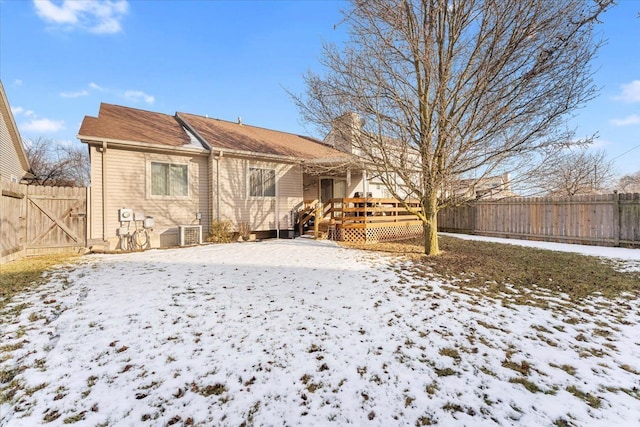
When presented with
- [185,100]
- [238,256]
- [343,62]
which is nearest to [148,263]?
[238,256]

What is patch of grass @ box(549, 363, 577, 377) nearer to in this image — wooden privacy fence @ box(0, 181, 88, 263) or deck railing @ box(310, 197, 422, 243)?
deck railing @ box(310, 197, 422, 243)

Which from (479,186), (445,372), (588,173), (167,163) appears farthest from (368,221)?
(588,173)

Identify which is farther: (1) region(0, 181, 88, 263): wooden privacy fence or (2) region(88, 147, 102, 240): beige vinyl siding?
(2) region(88, 147, 102, 240): beige vinyl siding

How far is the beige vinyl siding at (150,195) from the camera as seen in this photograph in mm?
9305

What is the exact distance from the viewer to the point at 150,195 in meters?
9.94

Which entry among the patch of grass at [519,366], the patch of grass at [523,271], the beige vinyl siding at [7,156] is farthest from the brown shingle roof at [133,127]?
the patch of grass at [519,366]

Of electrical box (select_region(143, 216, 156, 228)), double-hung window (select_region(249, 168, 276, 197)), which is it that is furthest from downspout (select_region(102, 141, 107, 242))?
double-hung window (select_region(249, 168, 276, 197))

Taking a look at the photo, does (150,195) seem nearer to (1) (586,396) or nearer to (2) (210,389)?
(2) (210,389)

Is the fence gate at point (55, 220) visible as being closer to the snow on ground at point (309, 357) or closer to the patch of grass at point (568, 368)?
the snow on ground at point (309, 357)

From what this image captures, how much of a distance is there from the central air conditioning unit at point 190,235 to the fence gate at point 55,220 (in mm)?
2666

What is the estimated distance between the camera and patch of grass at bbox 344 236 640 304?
18.0 feet

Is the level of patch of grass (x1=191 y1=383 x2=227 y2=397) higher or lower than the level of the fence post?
lower

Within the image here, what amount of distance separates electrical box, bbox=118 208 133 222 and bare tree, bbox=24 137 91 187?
17206 millimetres

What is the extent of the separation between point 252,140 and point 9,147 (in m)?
9.74
